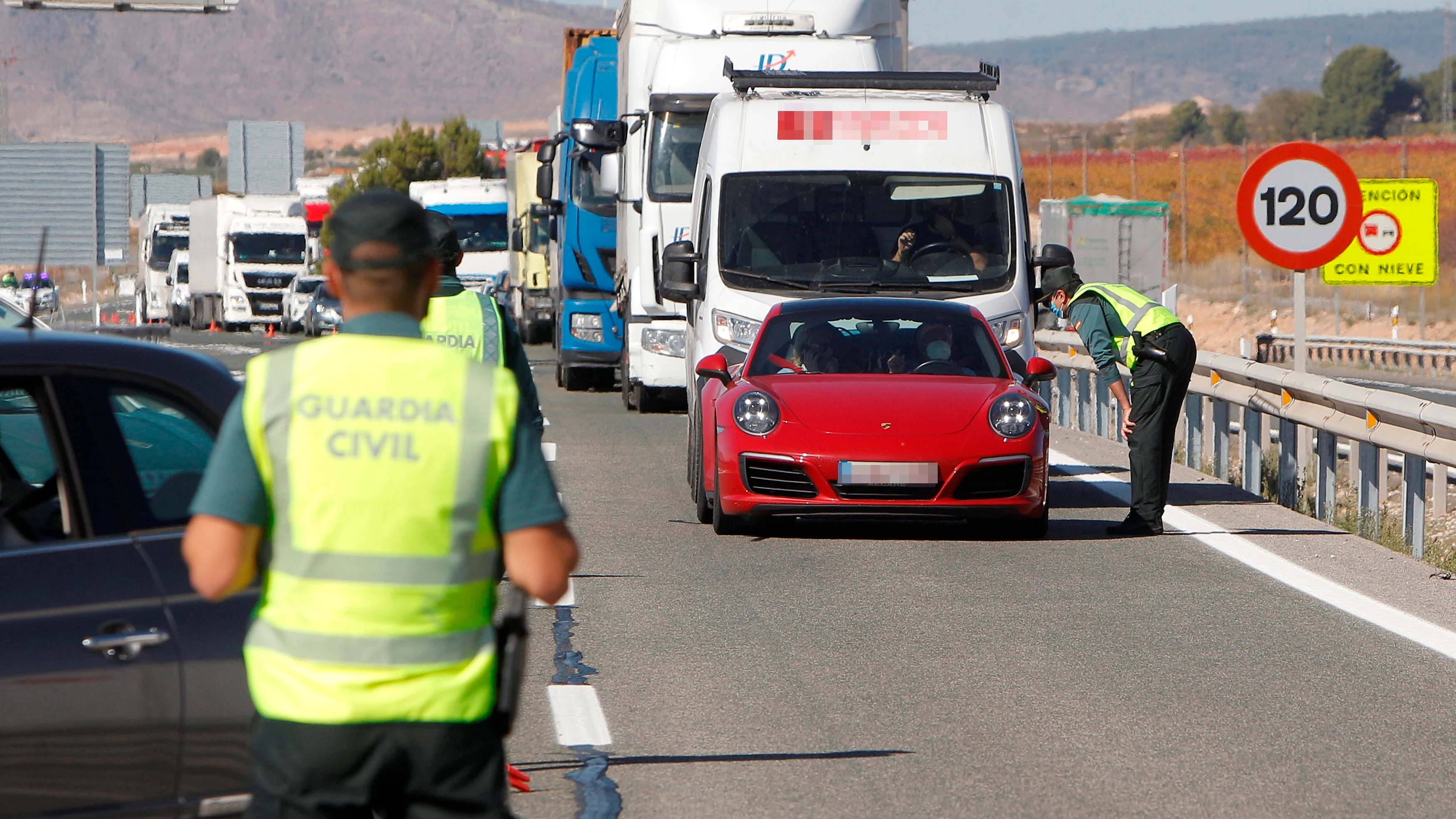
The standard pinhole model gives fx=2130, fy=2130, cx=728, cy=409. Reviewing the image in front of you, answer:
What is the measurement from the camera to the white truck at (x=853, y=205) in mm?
14586

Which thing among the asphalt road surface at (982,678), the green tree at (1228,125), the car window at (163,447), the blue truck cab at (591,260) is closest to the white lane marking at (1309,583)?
the asphalt road surface at (982,678)

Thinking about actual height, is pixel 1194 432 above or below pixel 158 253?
below

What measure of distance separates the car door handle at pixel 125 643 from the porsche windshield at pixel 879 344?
8239 mm

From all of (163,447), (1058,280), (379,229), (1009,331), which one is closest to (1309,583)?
(1058,280)

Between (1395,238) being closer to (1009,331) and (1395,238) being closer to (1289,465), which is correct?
(1009,331)

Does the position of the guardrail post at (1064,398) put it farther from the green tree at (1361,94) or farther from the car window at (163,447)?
the green tree at (1361,94)

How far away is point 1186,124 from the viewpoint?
162m

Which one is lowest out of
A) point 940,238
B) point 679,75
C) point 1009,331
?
point 1009,331

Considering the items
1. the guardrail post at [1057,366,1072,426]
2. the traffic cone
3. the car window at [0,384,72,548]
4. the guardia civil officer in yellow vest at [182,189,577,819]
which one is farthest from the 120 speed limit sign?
the guardia civil officer in yellow vest at [182,189,577,819]

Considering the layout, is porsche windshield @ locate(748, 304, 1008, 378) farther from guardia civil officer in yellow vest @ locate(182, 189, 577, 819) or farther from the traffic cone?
guardia civil officer in yellow vest @ locate(182, 189, 577, 819)

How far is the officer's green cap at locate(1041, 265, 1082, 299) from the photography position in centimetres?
1179

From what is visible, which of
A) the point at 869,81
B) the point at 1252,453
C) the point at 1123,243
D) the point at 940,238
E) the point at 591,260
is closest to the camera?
the point at 1252,453

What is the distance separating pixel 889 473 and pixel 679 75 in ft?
29.2

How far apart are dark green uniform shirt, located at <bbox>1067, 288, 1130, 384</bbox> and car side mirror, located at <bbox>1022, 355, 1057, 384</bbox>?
0.87 ft
